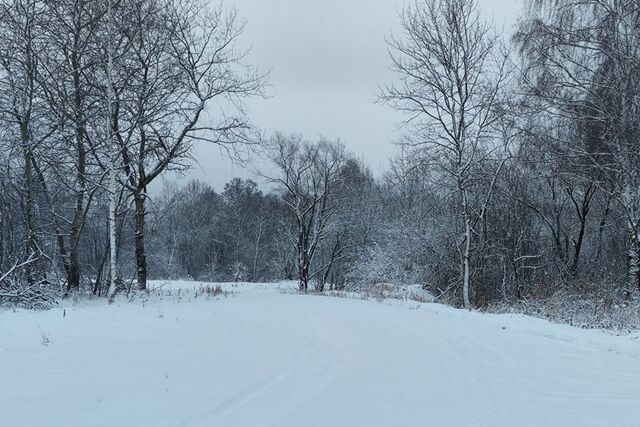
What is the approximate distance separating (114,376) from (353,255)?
3801 cm

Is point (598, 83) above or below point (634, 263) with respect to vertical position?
above

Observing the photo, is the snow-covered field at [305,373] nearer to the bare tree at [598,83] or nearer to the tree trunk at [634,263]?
the tree trunk at [634,263]

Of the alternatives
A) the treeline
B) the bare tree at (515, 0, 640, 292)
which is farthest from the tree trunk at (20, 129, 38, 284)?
the bare tree at (515, 0, 640, 292)

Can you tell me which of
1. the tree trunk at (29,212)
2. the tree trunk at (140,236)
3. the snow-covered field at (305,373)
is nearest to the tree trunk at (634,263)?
the snow-covered field at (305,373)

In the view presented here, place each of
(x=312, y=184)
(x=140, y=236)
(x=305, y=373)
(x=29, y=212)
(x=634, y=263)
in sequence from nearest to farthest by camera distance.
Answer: (x=305, y=373) → (x=29, y=212) → (x=634, y=263) → (x=140, y=236) → (x=312, y=184)

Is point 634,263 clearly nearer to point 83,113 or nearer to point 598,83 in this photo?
point 598,83

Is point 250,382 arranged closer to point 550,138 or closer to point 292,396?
point 292,396

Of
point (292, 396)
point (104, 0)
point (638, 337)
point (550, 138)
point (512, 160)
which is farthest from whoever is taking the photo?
point (512, 160)

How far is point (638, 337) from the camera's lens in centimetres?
881

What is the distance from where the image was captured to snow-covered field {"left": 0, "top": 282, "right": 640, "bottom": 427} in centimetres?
454

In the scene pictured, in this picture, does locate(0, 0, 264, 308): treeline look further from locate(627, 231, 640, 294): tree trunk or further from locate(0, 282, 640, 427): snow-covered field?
locate(627, 231, 640, 294): tree trunk

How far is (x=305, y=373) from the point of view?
6.04m

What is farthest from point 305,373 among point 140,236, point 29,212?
point 140,236

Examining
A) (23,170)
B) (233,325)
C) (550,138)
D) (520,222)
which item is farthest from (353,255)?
(233,325)
